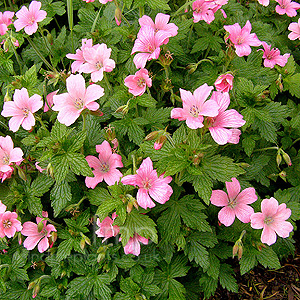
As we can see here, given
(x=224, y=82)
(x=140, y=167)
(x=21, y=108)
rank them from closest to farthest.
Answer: (x=140, y=167) < (x=224, y=82) < (x=21, y=108)

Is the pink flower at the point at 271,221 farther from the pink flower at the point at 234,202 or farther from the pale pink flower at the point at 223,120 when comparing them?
the pale pink flower at the point at 223,120

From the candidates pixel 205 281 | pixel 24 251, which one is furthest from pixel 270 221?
pixel 24 251

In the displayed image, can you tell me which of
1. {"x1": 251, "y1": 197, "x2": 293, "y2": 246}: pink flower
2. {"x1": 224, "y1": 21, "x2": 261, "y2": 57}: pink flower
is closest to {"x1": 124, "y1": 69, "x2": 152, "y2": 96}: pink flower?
{"x1": 224, "y1": 21, "x2": 261, "y2": 57}: pink flower

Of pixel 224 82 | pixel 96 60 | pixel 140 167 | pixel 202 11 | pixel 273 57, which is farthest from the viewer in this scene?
pixel 273 57

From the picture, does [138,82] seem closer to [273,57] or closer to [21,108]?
[21,108]

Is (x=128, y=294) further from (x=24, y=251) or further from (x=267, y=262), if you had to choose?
(x=267, y=262)

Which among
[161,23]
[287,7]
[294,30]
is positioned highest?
[161,23]

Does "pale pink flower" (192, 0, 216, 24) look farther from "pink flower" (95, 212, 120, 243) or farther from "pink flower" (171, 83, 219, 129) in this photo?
"pink flower" (95, 212, 120, 243)

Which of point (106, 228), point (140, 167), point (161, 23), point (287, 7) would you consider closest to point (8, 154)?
point (106, 228)
